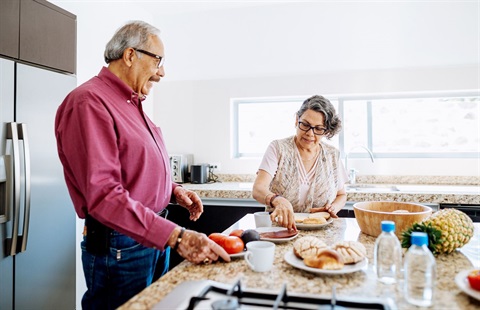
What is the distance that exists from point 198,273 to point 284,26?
2883mm

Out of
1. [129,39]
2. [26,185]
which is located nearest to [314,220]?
[129,39]

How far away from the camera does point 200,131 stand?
12.1 feet

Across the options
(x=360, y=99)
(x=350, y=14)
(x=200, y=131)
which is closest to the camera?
(x=350, y=14)

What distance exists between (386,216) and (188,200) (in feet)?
2.59

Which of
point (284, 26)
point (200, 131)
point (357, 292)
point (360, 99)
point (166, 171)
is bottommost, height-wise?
point (357, 292)

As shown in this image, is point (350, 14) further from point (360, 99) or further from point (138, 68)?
point (138, 68)

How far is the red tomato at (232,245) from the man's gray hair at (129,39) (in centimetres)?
76

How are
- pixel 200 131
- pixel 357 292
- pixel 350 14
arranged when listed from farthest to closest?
1. pixel 200 131
2. pixel 350 14
3. pixel 357 292

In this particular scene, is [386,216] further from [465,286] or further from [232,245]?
[232,245]

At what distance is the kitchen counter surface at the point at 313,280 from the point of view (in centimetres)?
81

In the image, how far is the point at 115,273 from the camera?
119 centimetres

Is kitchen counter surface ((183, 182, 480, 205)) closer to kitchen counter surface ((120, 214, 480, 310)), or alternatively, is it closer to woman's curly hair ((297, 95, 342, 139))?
woman's curly hair ((297, 95, 342, 139))

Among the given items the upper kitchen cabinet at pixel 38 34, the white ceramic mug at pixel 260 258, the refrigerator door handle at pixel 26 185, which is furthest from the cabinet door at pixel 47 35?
the white ceramic mug at pixel 260 258

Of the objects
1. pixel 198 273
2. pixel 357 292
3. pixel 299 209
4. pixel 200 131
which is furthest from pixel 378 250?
pixel 200 131
